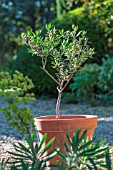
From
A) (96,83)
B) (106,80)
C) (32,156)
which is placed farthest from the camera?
(96,83)

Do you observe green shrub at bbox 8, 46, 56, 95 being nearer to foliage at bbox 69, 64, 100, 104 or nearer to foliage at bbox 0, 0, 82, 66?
foliage at bbox 69, 64, 100, 104

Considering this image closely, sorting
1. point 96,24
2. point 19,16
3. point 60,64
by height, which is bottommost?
point 60,64

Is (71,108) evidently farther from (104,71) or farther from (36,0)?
(36,0)

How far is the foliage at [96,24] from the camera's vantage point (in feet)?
31.2

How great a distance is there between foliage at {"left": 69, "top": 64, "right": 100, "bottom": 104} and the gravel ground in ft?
0.92

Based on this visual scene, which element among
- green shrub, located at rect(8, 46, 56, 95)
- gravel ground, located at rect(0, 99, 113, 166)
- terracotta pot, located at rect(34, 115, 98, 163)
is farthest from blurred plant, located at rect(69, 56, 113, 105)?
terracotta pot, located at rect(34, 115, 98, 163)

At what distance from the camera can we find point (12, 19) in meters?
18.4

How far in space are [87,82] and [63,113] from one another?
1368 mm

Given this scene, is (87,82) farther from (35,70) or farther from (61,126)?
(61,126)

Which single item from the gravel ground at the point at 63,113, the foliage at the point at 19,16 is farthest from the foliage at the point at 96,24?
the foliage at the point at 19,16

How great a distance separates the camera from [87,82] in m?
8.49

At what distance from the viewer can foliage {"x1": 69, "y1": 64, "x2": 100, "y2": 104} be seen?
8.51 m

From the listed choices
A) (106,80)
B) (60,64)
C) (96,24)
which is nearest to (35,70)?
(96,24)

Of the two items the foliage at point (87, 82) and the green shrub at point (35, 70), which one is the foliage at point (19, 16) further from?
the foliage at point (87, 82)
